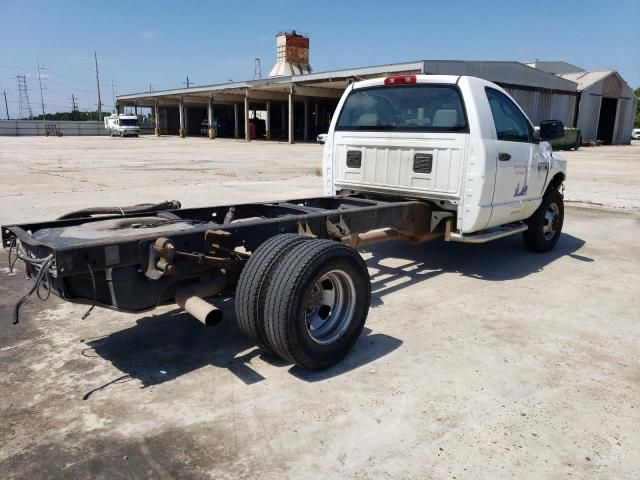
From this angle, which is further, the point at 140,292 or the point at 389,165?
the point at 389,165

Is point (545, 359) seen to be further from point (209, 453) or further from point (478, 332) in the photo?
point (209, 453)

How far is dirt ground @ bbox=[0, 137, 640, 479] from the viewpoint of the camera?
279 cm

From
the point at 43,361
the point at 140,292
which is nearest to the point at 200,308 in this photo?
the point at 140,292

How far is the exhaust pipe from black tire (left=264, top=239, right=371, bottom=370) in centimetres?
35

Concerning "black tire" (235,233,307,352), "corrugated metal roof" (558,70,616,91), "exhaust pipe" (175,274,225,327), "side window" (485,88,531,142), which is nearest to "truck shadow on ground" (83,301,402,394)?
"black tire" (235,233,307,352)

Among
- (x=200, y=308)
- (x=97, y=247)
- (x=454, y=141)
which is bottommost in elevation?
(x=200, y=308)

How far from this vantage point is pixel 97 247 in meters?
3.22

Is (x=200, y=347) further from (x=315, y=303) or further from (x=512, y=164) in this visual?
(x=512, y=164)

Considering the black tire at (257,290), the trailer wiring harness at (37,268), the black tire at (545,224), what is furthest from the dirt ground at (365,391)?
the black tire at (545,224)

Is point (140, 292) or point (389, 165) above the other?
point (389, 165)

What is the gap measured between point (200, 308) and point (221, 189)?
10123 mm

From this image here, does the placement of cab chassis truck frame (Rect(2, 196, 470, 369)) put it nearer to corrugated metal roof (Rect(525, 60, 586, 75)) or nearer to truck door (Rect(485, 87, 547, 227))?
truck door (Rect(485, 87, 547, 227))

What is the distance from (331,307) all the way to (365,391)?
0.73 metres

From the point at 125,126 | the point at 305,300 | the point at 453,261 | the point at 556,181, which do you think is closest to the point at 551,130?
the point at 556,181
